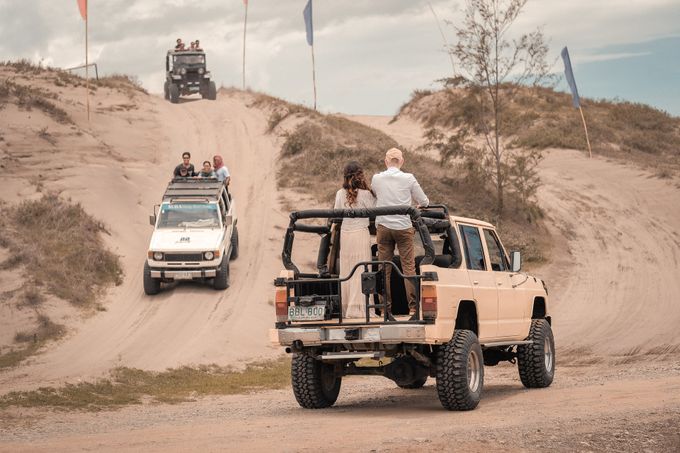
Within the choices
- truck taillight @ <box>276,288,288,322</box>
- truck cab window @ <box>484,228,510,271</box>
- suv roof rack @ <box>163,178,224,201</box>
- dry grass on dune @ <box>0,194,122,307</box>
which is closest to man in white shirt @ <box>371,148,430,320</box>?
truck taillight @ <box>276,288,288,322</box>

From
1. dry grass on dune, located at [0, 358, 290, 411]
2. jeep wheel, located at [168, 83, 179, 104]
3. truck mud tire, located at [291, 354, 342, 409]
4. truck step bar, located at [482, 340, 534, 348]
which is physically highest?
jeep wheel, located at [168, 83, 179, 104]

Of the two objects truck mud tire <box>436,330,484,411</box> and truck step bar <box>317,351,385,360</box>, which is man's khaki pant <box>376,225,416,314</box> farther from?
truck mud tire <box>436,330,484,411</box>

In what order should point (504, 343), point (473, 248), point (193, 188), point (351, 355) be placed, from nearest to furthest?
point (351, 355)
point (473, 248)
point (504, 343)
point (193, 188)

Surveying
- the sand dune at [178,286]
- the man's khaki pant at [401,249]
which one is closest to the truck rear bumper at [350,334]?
the man's khaki pant at [401,249]

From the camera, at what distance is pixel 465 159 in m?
36.7

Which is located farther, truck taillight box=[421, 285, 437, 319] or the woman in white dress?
the woman in white dress

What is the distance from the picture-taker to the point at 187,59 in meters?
46.3

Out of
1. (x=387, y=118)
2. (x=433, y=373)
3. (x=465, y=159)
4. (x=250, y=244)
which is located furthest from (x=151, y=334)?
(x=387, y=118)

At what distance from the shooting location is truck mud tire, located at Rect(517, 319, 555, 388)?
14.1 metres

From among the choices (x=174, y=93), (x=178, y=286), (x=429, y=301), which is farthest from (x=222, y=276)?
(x=174, y=93)

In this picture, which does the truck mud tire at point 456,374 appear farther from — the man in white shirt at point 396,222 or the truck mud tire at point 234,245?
the truck mud tire at point 234,245

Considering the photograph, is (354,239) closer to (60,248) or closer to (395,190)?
(395,190)

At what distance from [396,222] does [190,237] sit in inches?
501

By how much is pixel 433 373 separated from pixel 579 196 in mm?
27298
